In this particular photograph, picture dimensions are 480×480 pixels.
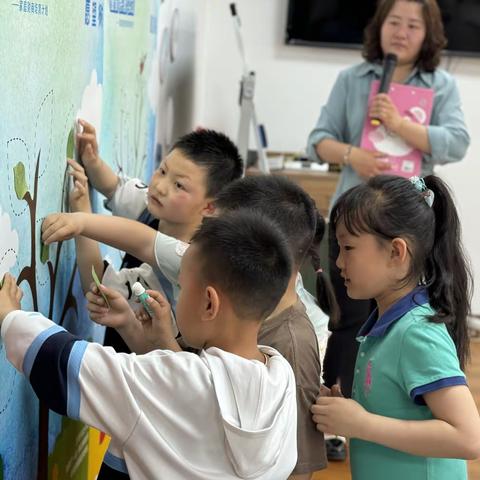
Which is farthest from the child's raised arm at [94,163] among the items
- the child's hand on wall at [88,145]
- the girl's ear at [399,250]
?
the girl's ear at [399,250]

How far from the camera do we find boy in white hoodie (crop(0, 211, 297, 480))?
873 mm

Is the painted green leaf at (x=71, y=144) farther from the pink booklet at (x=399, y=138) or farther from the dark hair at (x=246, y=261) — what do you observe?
the pink booklet at (x=399, y=138)

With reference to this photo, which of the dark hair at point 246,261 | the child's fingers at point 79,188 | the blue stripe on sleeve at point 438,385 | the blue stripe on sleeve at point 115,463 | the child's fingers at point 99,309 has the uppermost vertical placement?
the dark hair at point 246,261

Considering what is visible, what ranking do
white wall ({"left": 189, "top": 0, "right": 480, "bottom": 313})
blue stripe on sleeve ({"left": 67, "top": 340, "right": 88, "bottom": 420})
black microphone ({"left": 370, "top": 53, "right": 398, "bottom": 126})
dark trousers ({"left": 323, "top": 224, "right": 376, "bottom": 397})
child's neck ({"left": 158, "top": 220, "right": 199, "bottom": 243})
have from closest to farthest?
blue stripe on sleeve ({"left": 67, "top": 340, "right": 88, "bottom": 420}), child's neck ({"left": 158, "top": 220, "right": 199, "bottom": 243}), black microphone ({"left": 370, "top": 53, "right": 398, "bottom": 126}), dark trousers ({"left": 323, "top": 224, "right": 376, "bottom": 397}), white wall ({"left": 189, "top": 0, "right": 480, "bottom": 313})

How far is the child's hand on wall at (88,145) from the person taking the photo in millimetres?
1305

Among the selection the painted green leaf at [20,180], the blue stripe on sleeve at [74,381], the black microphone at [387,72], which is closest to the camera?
the blue stripe on sleeve at [74,381]

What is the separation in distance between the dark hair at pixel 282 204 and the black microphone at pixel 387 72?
34.1 inches

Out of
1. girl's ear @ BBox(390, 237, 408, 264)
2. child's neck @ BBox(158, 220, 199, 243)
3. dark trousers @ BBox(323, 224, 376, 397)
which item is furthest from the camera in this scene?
dark trousers @ BBox(323, 224, 376, 397)

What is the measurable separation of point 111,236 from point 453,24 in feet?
9.11

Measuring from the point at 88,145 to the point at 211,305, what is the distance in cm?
52

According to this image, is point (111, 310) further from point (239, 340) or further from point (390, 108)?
point (390, 108)

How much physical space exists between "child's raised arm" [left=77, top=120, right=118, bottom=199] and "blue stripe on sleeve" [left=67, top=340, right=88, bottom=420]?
52cm

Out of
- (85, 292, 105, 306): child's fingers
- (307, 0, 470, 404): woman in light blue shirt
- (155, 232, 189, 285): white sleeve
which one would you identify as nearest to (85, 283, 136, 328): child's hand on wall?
(85, 292, 105, 306): child's fingers

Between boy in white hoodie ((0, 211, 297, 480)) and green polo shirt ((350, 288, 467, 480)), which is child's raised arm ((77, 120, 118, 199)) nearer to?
boy in white hoodie ((0, 211, 297, 480))
